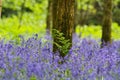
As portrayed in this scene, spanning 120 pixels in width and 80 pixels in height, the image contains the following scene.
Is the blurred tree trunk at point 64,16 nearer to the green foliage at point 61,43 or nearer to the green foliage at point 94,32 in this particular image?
the green foliage at point 61,43

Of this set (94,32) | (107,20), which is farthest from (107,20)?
(94,32)

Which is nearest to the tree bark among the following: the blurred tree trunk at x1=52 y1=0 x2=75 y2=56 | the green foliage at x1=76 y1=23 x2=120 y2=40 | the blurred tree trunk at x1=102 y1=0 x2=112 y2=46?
the blurred tree trunk at x1=102 y1=0 x2=112 y2=46

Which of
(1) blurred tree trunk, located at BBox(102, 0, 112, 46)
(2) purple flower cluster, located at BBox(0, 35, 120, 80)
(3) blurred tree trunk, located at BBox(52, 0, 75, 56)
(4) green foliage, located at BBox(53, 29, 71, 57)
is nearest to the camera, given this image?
(2) purple flower cluster, located at BBox(0, 35, 120, 80)

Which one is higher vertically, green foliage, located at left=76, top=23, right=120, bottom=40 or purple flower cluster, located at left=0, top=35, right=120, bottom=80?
purple flower cluster, located at left=0, top=35, right=120, bottom=80

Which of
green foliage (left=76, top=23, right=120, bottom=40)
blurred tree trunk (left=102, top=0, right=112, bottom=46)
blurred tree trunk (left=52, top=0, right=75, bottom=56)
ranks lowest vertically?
green foliage (left=76, top=23, right=120, bottom=40)

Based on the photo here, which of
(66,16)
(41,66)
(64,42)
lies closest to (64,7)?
(66,16)

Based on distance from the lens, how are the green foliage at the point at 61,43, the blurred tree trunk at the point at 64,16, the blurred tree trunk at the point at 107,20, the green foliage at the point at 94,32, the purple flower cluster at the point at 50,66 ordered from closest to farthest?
1. the purple flower cluster at the point at 50,66
2. the green foliage at the point at 61,43
3. the blurred tree trunk at the point at 64,16
4. the blurred tree trunk at the point at 107,20
5. the green foliage at the point at 94,32

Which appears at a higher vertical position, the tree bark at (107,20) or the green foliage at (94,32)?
the tree bark at (107,20)

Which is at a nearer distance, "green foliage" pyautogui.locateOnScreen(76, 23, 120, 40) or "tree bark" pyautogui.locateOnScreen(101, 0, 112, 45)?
"tree bark" pyautogui.locateOnScreen(101, 0, 112, 45)

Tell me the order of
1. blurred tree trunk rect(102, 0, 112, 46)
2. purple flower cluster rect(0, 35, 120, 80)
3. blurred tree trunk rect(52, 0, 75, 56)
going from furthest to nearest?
1. blurred tree trunk rect(102, 0, 112, 46)
2. blurred tree trunk rect(52, 0, 75, 56)
3. purple flower cluster rect(0, 35, 120, 80)

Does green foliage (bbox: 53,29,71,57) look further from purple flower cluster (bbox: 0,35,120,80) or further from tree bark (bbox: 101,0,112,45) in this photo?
tree bark (bbox: 101,0,112,45)

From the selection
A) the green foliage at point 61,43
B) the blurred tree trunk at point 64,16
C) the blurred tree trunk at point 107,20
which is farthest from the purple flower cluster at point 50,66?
the blurred tree trunk at point 107,20

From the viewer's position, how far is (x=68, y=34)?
21.3 feet

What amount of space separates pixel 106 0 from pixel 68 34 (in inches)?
150
